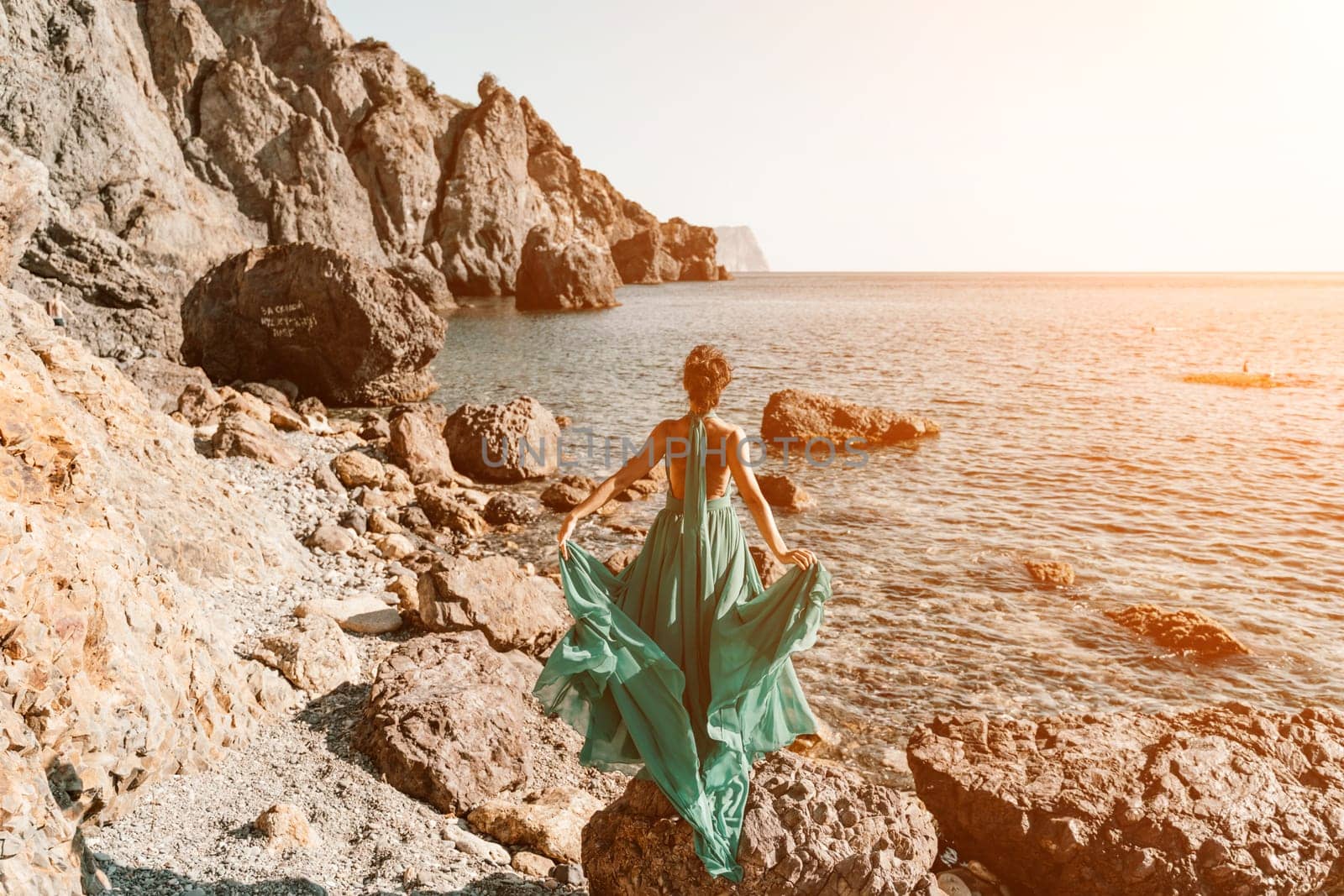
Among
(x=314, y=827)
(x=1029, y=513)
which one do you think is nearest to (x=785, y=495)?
(x=1029, y=513)

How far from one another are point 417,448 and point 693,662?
586 inches

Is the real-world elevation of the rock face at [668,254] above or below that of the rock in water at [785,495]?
above

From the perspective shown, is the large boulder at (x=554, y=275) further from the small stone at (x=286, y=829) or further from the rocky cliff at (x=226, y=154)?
the small stone at (x=286, y=829)

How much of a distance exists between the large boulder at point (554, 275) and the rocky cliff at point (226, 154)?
7.64 meters

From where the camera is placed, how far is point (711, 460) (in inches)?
201

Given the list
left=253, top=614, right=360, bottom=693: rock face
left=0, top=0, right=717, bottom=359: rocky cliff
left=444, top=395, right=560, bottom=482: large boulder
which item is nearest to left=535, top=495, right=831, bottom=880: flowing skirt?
left=253, top=614, right=360, bottom=693: rock face

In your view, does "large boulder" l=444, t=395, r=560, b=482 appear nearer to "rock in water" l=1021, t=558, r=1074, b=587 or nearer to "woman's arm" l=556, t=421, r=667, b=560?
"rock in water" l=1021, t=558, r=1074, b=587

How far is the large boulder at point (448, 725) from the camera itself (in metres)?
6.51

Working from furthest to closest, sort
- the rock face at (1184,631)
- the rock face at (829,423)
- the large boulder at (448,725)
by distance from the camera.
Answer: the rock face at (829,423) < the rock face at (1184,631) < the large boulder at (448,725)

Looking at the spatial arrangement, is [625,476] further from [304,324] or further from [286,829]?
[304,324]

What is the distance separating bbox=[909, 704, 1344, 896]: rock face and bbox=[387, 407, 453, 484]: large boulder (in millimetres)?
13421

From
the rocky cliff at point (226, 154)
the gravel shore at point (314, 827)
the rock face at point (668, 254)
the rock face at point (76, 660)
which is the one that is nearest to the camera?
the rock face at point (76, 660)

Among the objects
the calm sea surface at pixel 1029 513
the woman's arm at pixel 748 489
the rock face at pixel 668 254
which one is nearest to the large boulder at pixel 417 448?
the calm sea surface at pixel 1029 513

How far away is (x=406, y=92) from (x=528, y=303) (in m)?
21.5
